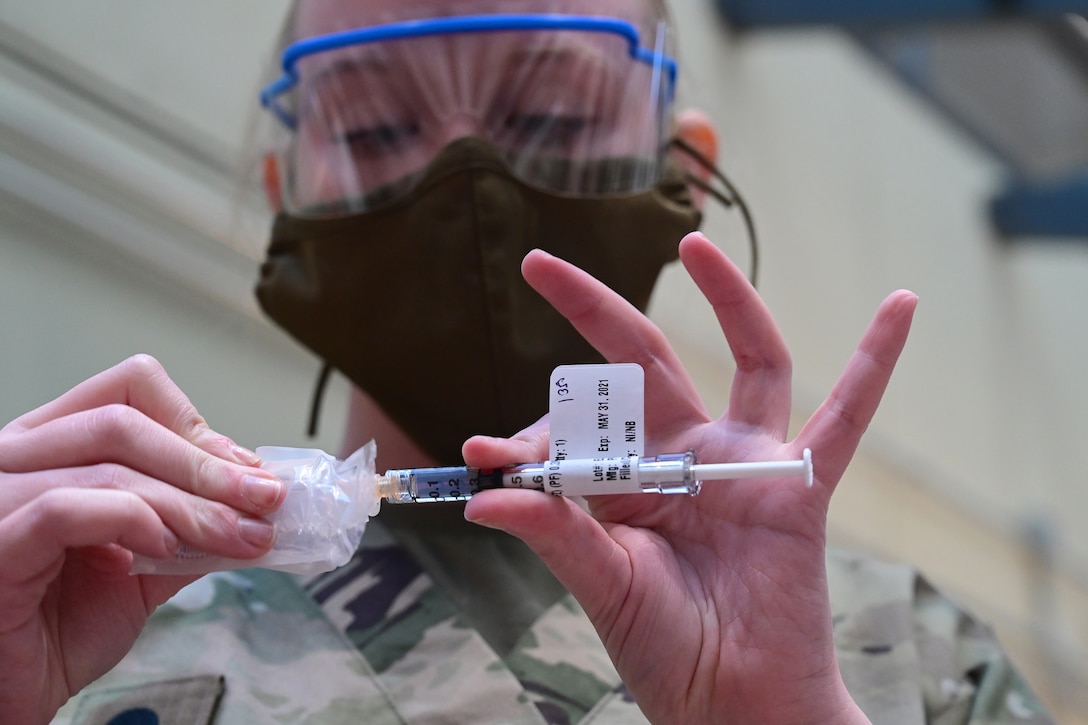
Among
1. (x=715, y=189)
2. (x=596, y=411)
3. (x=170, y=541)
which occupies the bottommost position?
(x=170, y=541)

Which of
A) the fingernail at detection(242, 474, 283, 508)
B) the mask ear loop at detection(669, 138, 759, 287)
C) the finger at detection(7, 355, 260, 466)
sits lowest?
the fingernail at detection(242, 474, 283, 508)

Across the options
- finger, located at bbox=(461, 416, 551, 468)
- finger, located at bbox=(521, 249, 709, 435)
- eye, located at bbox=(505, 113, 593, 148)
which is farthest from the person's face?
finger, located at bbox=(461, 416, 551, 468)

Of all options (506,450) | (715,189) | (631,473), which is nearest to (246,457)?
(506,450)

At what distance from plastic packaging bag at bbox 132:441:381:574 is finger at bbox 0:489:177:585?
0.05 meters

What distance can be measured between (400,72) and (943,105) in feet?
8.95

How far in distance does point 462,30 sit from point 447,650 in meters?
0.73

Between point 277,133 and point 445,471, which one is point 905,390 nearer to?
point 277,133

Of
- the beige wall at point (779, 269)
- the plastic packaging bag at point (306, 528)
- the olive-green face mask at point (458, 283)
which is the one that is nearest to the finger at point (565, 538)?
the plastic packaging bag at point (306, 528)

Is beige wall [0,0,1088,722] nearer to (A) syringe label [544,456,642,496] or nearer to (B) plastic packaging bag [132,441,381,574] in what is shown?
(B) plastic packaging bag [132,441,381,574]

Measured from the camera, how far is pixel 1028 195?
3.64 metres

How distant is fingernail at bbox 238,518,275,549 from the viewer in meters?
0.80

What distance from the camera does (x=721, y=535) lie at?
2.97ft

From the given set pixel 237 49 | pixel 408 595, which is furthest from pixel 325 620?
pixel 237 49

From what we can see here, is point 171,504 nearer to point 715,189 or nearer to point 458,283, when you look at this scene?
point 458,283
